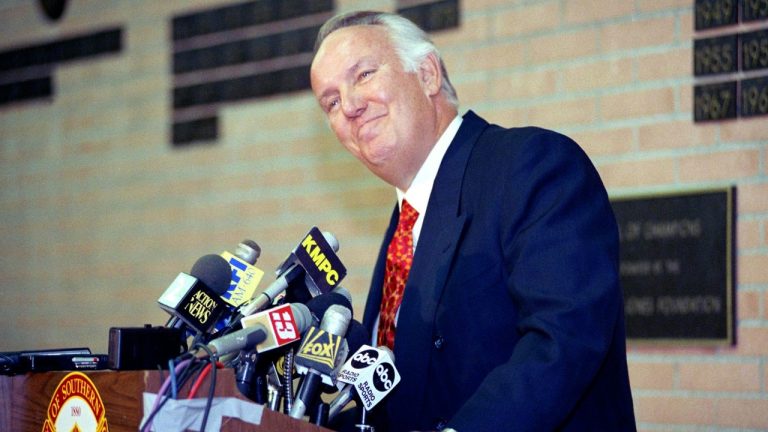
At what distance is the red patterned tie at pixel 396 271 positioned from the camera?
2457mm

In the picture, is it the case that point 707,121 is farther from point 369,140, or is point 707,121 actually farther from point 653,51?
point 369,140

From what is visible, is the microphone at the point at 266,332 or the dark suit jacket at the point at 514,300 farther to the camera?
the dark suit jacket at the point at 514,300

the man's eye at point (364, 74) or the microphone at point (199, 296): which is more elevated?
the man's eye at point (364, 74)

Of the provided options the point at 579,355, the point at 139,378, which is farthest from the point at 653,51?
the point at 139,378

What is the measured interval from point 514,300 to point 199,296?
1.96 ft

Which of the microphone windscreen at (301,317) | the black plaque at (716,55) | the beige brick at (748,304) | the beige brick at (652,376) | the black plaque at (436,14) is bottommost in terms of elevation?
the beige brick at (652,376)

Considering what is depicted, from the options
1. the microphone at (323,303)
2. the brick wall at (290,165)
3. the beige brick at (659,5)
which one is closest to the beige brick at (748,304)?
the brick wall at (290,165)

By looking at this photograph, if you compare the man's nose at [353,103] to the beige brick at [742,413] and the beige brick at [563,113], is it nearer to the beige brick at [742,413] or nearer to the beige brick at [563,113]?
the beige brick at [563,113]

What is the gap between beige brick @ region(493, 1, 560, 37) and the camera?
357 centimetres

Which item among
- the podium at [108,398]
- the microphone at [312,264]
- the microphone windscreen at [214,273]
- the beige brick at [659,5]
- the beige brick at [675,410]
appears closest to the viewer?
the podium at [108,398]

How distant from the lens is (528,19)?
365 centimetres

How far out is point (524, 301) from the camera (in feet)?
6.49

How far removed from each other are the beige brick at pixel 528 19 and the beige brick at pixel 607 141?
0.39 m

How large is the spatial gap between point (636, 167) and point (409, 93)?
105 centimetres
